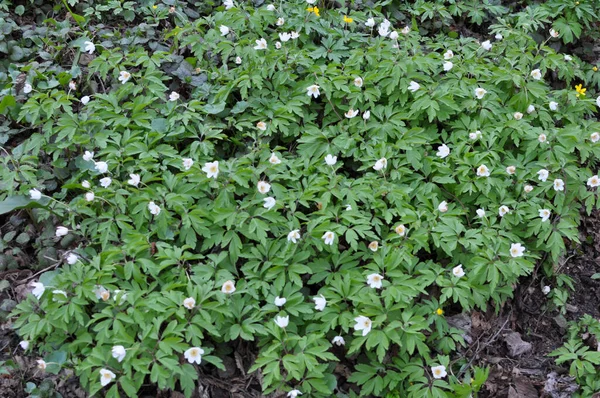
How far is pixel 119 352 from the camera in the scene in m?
2.72

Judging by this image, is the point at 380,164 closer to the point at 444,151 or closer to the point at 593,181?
the point at 444,151

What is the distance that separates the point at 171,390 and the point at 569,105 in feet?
10.3

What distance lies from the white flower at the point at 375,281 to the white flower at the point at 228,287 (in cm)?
70

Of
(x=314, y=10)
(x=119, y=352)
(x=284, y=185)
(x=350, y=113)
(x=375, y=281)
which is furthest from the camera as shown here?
(x=314, y=10)

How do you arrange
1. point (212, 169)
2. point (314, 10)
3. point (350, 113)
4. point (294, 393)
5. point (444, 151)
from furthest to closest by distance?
point (314, 10) → point (350, 113) → point (444, 151) → point (212, 169) → point (294, 393)

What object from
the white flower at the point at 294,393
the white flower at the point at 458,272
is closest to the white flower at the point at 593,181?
the white flower at the point at 458,272

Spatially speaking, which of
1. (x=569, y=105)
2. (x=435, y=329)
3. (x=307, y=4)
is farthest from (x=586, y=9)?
(x=435, y=329)

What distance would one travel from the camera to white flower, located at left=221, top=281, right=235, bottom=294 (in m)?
2.98

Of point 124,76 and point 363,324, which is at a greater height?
point 124,76

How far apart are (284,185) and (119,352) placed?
137cm

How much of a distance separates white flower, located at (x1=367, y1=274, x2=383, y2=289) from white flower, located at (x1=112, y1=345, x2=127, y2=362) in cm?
124

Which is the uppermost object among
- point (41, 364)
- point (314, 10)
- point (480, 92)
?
point (314, 10)

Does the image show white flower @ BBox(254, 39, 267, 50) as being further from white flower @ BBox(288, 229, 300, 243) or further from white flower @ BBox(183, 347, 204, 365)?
white flower @ BBox(183, 347, 204, 365)

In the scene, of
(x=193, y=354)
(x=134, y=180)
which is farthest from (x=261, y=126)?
(x=193, y=354)
